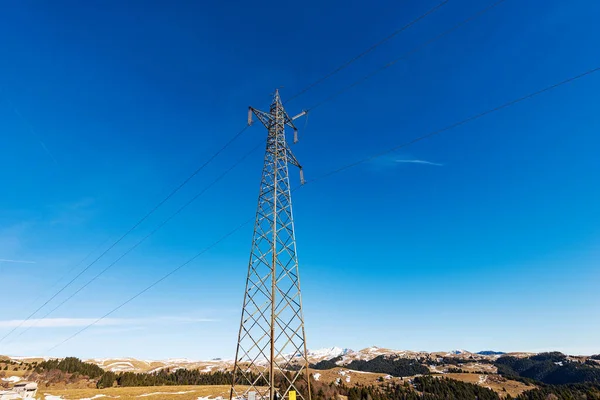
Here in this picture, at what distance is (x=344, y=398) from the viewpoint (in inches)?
4779

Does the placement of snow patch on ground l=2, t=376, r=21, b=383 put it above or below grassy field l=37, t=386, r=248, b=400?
above

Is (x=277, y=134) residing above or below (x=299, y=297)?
above

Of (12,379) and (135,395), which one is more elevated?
(12,379)

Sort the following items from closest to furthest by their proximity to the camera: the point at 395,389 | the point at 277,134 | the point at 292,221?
the point at 292,221
the point at 277,134
the point at 395,389

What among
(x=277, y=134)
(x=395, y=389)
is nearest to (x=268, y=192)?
(x=277, y=134)

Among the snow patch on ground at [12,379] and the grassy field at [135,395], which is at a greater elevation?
the snow patch on ground at [12,379]

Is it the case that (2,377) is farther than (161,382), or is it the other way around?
(161,382)

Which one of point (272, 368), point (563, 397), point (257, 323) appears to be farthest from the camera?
point (563, 397)

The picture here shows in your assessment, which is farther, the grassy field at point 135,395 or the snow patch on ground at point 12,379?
the snow patch on ground at point 12,379

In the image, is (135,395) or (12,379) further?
(12,379)

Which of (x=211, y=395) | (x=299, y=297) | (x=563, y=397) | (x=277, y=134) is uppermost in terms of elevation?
(x=277, y=134)

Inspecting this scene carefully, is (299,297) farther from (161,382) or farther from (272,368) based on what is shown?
(161,382)

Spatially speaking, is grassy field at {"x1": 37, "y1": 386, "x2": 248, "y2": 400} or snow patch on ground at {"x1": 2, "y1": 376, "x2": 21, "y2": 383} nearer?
grassy field at {"x1": 37, "y1": 386, "x2": 248, "y2": 400}

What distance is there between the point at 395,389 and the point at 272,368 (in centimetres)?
18873
